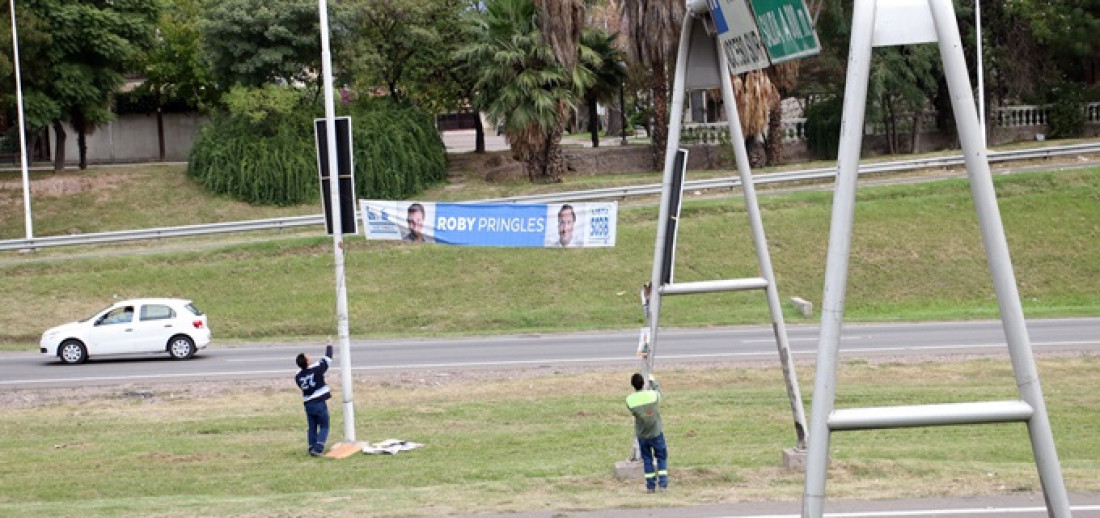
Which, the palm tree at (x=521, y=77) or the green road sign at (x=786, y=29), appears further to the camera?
the palm tree at (x=521, y=77)

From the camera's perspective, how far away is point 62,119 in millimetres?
52250

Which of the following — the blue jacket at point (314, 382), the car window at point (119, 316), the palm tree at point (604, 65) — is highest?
the palm tree at point (604, 65)

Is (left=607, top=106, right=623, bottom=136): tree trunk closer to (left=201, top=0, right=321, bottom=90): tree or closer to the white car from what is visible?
(left=201, top=0, right=321, bottom=90): tree

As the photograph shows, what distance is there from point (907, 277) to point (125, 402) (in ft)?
71.3

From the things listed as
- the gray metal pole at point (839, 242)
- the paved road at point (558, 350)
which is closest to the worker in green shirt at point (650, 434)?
the gray metal pole at point (839, 242)

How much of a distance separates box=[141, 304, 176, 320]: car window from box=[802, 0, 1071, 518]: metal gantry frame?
24372 millimetres

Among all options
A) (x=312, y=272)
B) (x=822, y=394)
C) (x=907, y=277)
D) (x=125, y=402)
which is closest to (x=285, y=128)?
(x=312, y=272)

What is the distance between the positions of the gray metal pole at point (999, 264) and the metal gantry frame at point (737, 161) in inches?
238

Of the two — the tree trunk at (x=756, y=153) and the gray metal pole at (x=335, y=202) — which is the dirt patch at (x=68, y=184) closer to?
the tree trunk at (x=756, y=153)

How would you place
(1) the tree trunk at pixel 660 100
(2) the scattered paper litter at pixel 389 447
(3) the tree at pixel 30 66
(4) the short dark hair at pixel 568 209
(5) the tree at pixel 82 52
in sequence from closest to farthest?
(2) the scattered paper litter at pixel 389 447
(4) the short dark hair at pixel 568 209
(1) the tree trunk at pixel 660 100
(3) the tree at pixel 30 66
(5) the tree at pixel 82 52

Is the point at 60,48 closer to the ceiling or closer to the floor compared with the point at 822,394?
closer to the ceiling

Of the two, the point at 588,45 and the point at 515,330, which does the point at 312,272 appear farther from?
the point at 588,45

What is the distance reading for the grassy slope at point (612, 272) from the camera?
35.6 metres

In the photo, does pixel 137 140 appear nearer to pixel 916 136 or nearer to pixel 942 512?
pixel 916 136
